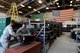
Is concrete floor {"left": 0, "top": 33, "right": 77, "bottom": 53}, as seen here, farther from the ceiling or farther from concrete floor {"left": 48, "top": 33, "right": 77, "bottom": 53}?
the ceiling

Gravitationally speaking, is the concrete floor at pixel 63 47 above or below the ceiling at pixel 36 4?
below

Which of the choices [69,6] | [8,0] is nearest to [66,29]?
[69,6]

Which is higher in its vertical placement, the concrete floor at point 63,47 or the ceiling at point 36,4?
the ceiling at point 36,4

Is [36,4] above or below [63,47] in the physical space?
above

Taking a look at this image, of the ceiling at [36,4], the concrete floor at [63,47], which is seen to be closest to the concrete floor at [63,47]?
the concrete floor at [63,47]

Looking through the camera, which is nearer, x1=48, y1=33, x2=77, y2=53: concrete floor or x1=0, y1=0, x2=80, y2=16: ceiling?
x1=48, y1=33, x2=77, y2=53: concrete floor

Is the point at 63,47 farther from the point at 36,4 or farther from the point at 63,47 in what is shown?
the point at 36,4

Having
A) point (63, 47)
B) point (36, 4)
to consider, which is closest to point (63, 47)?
point (63, 47)

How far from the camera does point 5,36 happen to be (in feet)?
10.5

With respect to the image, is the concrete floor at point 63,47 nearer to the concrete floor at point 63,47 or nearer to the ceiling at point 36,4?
the concrete floor at point 63,47

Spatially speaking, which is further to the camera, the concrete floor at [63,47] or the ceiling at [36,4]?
the ceiling at [36,4]

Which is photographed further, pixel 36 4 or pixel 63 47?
pixel 36 4

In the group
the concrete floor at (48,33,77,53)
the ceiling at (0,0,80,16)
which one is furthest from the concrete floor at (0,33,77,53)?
the ceiling at (0,0,80,16)

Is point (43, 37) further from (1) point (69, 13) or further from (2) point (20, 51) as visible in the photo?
(1) point (69, 13)
